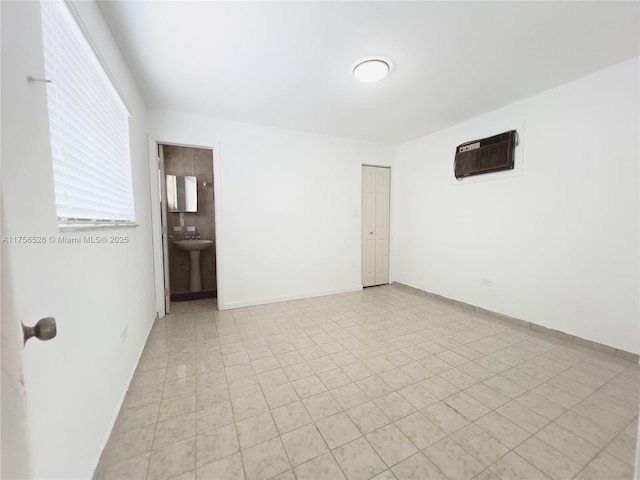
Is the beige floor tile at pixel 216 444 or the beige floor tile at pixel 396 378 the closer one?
the beige floor tile at pixel 216 444

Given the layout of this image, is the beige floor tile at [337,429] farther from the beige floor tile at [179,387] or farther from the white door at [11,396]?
the white door at [11,396]

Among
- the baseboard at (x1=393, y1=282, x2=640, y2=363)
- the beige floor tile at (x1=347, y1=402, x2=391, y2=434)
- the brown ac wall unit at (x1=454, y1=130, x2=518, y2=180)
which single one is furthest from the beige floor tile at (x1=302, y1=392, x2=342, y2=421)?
the brown ac wall unit at (x1=454, y1=130, x2=518, y2=180)

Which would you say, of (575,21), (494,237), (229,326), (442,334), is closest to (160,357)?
(229,326)

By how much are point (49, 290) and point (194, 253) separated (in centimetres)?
317

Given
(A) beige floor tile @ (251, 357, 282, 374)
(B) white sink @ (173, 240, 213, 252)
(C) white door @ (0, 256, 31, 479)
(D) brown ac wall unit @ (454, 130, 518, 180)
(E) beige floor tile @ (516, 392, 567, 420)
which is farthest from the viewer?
(B) white sink @ (173, 240, 213, 252)

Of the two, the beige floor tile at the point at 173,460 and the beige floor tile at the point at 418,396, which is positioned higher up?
the beige floor tile at the point at 418,396

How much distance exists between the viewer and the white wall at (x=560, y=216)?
224 centimetres

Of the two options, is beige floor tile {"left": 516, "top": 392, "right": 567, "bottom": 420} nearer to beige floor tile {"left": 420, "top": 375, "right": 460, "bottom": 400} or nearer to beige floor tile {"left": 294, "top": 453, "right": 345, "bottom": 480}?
beige floor tile {"left": 420, "top": 375, "right": 460, "bottom": 400}

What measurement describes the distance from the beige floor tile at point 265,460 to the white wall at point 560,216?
3090 millimetres

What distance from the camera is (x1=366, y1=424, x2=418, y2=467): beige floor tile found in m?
1.33

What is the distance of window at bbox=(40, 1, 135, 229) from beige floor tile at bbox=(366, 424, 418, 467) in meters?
1.91

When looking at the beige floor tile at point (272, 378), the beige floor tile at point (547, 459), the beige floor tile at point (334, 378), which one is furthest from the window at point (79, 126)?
the beige floor tile at point (547, 459)

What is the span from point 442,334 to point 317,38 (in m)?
3.05

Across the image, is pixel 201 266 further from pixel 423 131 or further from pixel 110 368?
pixel 423 131
